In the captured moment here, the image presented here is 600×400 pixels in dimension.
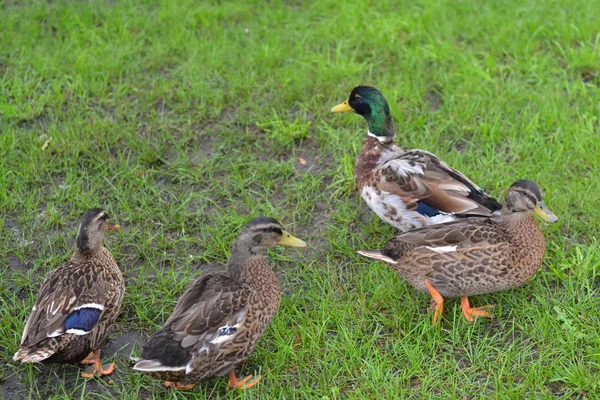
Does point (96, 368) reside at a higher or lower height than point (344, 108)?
lower

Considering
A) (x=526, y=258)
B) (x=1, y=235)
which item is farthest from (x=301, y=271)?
(x=1, y=235)

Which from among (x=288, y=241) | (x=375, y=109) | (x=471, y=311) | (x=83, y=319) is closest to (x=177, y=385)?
(x=83, y=319)

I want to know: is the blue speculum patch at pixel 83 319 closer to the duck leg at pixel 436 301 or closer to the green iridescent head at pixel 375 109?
the duck leg at pixel 436 301

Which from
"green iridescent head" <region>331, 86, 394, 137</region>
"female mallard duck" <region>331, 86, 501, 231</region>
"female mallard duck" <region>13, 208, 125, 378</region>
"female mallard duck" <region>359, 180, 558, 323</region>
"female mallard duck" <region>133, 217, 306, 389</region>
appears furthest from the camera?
"green iridescent head" <region>331, 86, 394, 137</region>

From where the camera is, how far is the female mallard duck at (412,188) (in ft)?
14.3

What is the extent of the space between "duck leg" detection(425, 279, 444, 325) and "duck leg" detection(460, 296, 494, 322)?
0.44 ft

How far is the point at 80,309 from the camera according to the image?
376cm

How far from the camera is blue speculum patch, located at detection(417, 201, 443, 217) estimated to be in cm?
438

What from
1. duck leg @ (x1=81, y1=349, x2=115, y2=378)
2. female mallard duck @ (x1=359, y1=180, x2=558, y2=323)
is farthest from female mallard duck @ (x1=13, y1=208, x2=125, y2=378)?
female mallard duck @ (x1=359, y1=180, x2=558, y2=323)

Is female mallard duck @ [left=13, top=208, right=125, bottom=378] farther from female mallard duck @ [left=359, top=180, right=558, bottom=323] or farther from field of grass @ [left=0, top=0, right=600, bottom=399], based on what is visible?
female mallard duck @ [left=359, top=180, right=558, bottom=323]

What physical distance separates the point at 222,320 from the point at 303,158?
6.53 ft

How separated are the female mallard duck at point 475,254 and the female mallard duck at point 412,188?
233 mm

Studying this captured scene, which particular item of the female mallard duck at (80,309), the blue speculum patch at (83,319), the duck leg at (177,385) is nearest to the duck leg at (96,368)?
the female mallard duck at (80,309)

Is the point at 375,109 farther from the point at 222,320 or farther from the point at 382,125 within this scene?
the point at 222,320
